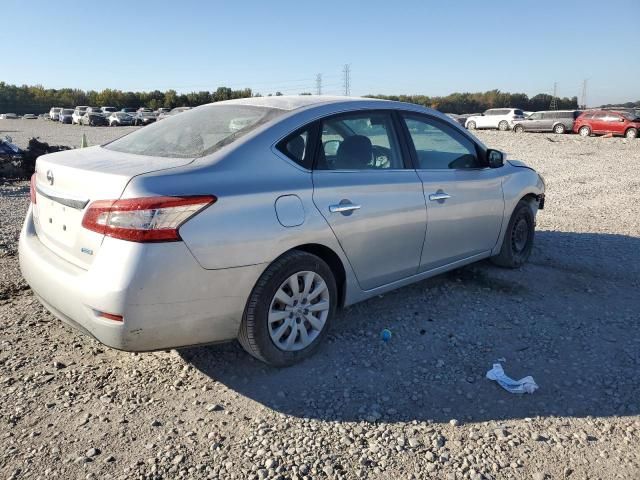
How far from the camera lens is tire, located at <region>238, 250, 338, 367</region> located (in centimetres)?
322

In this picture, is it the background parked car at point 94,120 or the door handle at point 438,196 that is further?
the background parked car at point 94,120

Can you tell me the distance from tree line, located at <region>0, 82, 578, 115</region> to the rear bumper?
80.2 m

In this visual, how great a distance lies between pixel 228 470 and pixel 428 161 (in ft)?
9.33

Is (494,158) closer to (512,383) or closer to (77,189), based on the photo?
(512,383)

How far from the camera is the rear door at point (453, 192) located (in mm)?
4328

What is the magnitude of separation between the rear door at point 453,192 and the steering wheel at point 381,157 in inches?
10.8

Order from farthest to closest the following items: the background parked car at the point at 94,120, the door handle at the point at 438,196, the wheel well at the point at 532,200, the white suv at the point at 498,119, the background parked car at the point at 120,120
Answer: the background parked car at the point at 94,120 → the background parked car at the point at 120,120 → the white suv at the point at 498,119 → the wheel well at the point at 532,200 → the door handle at the point at 438,196

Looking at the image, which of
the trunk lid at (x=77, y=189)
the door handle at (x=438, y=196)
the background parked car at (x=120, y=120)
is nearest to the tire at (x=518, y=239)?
the door handle at (x=438, y=196)

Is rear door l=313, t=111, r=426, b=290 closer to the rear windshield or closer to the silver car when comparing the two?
the silver car

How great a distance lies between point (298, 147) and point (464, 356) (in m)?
1.78

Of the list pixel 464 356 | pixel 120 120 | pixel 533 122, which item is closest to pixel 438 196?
pixel 464 356

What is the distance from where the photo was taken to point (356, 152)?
3914 millimetres

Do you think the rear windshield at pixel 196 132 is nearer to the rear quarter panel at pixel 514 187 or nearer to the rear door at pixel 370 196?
the rear door at pixel 370 196

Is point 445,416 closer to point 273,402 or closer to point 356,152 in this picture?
point 273,402
